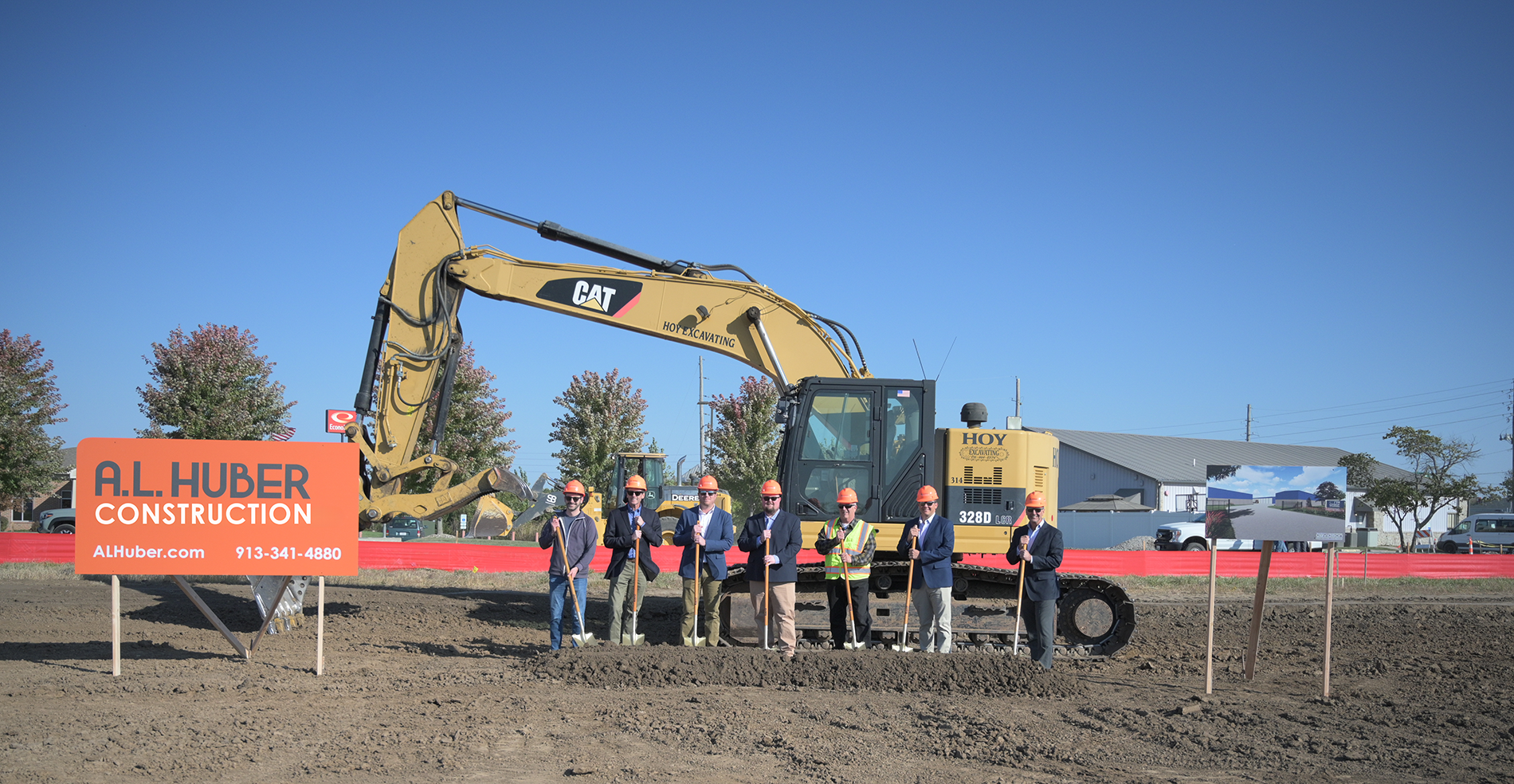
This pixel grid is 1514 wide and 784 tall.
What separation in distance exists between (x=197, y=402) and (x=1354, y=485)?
156 feet

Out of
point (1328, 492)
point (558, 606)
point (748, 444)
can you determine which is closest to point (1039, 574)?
point (1328, 492)

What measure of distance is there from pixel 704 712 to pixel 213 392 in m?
22.5

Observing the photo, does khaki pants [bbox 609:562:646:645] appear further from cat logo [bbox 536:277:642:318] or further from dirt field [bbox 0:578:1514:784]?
cat logo [bbox 536:277:642:318]

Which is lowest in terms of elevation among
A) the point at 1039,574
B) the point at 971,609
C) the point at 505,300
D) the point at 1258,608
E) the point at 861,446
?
the point at 971,609

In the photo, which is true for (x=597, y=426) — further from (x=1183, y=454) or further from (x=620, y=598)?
(x=1183, y=454)

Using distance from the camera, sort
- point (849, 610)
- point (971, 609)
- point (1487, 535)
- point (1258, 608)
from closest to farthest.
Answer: point (1258, 608)
point (849, 610)
point (971, 609)
point (1487, 535)

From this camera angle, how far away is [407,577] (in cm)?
1908

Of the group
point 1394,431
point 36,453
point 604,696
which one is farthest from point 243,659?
point 1394,431

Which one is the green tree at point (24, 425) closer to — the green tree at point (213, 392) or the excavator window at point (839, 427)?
the green tree at point (213, 392)

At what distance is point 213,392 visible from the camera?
83.2 ft

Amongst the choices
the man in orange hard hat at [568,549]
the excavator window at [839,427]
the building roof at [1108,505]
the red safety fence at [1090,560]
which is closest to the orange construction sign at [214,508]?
the man in orange hard hat at [568,549]

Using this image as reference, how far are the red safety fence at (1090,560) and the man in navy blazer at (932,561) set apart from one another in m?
8.58

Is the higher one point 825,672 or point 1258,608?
point 1258,608

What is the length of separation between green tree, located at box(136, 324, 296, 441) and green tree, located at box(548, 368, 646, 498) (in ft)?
32.3
